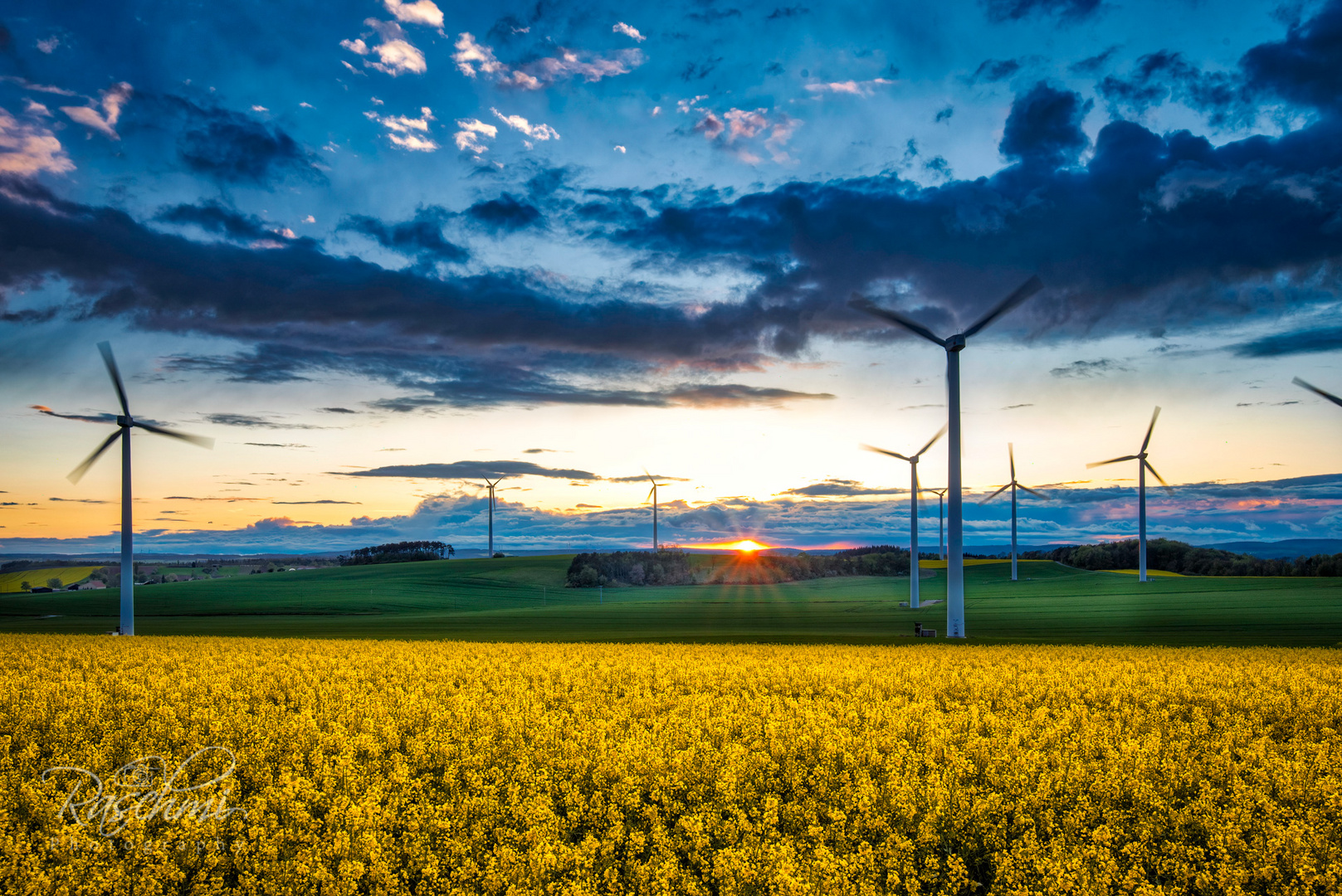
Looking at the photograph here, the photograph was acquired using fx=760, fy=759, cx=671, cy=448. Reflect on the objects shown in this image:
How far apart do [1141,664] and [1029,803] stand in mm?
17048

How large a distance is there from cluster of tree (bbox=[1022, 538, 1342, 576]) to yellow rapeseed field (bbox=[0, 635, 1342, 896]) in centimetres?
11976

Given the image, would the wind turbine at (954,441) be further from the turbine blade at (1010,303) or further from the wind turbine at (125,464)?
the wind turbine at (125,464)

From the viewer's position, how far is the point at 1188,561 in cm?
13550

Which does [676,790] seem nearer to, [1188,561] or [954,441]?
[954,441]

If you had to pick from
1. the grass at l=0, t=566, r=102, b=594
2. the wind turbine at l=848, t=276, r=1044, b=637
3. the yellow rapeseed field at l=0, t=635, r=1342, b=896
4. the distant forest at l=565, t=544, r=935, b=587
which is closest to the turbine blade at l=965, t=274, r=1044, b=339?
the wind turbine at l=848, t=276, r=1044, b=637

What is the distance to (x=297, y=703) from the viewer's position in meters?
15.8

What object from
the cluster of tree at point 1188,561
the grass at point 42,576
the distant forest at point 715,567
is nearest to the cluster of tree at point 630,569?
the distant forest at point 715,567

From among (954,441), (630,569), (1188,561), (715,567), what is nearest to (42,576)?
(630,569)

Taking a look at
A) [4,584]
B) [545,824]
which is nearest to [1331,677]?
[545,824]

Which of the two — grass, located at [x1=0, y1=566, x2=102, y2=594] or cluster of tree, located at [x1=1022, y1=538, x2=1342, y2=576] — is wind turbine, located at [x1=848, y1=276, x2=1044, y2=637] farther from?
grass, located at [x1=0, y1=566, x2=102, y2=594]

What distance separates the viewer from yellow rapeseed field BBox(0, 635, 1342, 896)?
299 inches

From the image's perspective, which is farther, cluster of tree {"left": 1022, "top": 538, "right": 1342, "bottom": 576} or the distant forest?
the distant forest

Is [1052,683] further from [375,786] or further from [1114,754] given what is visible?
[375,786]

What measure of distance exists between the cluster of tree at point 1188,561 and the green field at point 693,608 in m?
11.8
